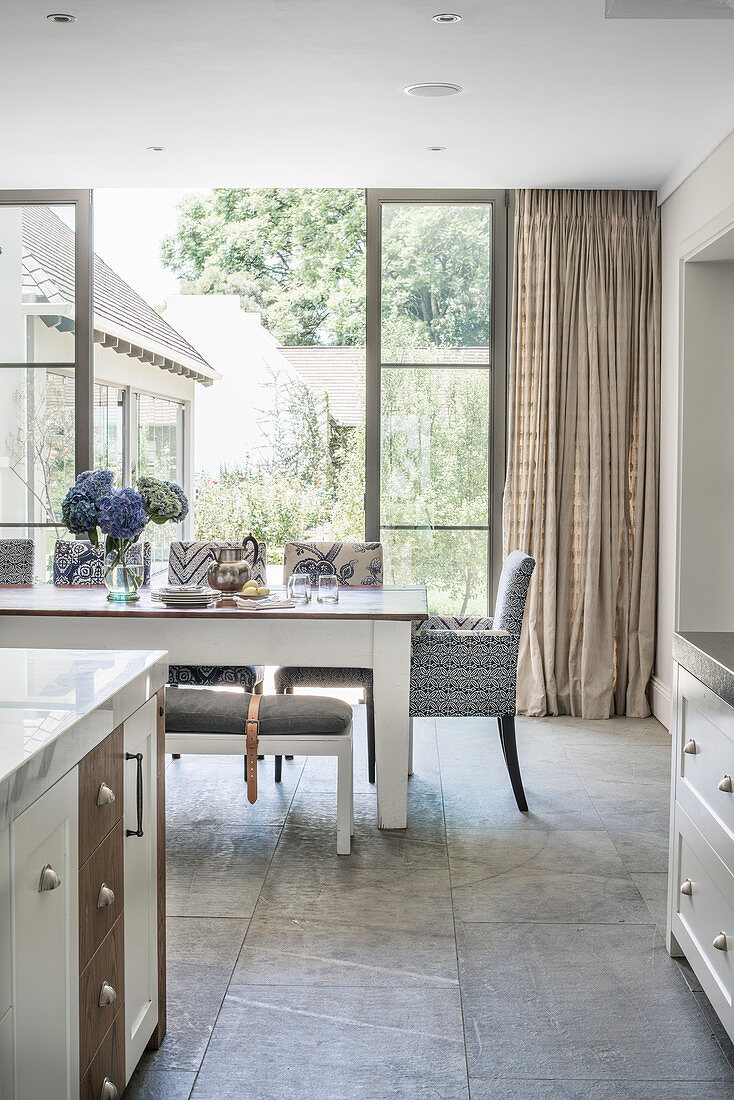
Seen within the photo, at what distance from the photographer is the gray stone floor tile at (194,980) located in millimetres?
2232

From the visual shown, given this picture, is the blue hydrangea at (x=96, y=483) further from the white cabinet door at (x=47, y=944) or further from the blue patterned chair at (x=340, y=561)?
the white cabinet door at (x=47, y=944)

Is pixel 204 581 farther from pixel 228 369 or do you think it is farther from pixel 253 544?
pixel 228 369

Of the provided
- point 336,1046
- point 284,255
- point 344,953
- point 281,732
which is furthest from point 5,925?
point 284,255

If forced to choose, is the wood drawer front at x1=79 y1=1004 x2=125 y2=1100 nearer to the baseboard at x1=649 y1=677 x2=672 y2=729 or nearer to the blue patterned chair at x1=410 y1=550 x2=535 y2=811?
the blue patterned chair at x1=410 y1=550 x2=535 y2=811

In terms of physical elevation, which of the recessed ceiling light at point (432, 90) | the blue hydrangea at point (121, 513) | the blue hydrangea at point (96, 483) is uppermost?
the recessed ceiling light at point (432, 90)

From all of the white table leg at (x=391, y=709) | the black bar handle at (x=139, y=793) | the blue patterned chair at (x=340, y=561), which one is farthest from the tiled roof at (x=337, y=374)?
the black bar handle at (x=139, y=793)

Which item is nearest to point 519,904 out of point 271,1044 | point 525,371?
point 271,1044

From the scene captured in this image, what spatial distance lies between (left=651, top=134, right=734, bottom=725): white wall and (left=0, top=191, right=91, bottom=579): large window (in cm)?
300

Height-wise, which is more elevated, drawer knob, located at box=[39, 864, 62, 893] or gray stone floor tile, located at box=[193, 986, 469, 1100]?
drawer knob, located at box=[39, 864, 62, 893]

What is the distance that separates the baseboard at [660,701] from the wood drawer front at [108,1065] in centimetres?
363

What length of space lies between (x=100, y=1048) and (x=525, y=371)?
13.8 ft

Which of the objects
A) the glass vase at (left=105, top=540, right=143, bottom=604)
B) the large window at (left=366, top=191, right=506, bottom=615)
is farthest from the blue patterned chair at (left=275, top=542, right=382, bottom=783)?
the large window at (left=366, top=191, right=506, bottom=615)

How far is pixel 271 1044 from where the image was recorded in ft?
7.45

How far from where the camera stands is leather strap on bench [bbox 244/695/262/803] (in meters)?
3.40
